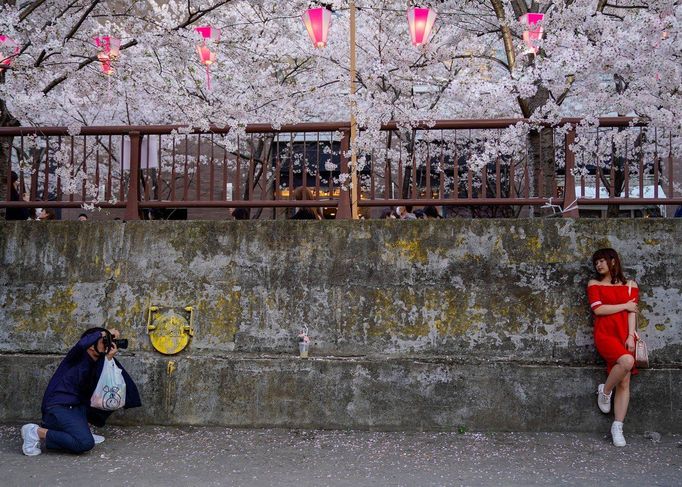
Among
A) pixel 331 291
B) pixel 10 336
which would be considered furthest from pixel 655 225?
pixel 10 336

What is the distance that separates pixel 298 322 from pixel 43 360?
2.51m

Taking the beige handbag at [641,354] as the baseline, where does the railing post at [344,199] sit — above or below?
above

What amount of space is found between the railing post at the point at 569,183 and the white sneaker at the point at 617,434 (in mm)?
1977

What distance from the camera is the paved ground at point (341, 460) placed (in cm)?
438

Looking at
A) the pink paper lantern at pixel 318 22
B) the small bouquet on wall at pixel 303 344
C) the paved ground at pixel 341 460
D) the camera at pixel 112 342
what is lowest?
the paved ground at pixel 341 460

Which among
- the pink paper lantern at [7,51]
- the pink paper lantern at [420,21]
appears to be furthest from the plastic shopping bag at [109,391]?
the pink paper lantern at [420,21]

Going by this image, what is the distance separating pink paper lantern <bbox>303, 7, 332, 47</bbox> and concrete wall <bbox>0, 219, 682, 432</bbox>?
4081 millimetres

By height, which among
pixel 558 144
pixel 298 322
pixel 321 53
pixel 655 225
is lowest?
pixel 298 322

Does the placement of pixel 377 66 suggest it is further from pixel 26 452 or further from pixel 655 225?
pixel 26 452

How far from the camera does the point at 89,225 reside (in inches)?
239

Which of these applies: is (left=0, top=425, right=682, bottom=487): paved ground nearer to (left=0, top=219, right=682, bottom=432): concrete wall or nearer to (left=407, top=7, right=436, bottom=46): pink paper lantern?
(left=0, top=219, right=682, bottom=432): concrete wall

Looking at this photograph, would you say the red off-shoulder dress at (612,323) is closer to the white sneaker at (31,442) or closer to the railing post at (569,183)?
the railing post at (569,183)

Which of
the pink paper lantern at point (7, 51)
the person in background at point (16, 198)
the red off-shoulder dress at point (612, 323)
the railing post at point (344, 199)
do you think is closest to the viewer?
the red off-shoulder dress at point (612, 323)

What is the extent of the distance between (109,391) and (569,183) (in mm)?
4743
